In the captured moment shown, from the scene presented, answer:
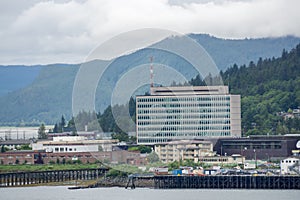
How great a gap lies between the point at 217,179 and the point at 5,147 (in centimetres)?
3635

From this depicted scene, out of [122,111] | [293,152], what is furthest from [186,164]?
[122,111]

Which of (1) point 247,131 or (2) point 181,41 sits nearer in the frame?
(1) point 247,131

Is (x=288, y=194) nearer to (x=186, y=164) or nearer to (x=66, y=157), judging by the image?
(x=186, y=164)

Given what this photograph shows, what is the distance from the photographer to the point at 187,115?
88.7 m

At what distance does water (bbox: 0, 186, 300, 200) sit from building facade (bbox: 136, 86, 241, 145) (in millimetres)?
26439

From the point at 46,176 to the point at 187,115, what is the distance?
67.9 ft

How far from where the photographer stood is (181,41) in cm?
13850

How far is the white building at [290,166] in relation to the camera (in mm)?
61688

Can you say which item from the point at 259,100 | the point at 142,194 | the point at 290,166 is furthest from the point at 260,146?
the point at 259,100

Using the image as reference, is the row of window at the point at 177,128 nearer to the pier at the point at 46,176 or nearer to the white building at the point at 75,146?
the white building at the point at 75,146

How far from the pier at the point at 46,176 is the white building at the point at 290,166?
13.5 metres

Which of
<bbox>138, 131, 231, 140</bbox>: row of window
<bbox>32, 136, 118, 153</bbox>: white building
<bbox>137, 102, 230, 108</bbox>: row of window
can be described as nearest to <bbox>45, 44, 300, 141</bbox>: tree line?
<bbox>138, 131, 231, 140</bbox>: row of window

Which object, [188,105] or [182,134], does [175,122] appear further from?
[182,134]

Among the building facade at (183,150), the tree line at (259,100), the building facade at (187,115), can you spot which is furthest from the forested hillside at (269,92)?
the building facade at (183,150)
